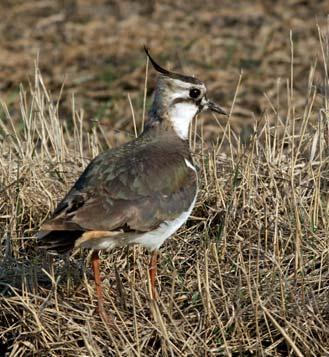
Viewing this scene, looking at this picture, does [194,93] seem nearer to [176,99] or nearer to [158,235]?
[176,99]

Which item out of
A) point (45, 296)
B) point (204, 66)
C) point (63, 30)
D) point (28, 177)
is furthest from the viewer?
point (63, 30)

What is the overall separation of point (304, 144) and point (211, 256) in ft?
5.05

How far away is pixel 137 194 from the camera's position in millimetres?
5793

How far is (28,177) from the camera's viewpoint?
22.7 feet

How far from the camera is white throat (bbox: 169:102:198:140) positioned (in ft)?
21.5

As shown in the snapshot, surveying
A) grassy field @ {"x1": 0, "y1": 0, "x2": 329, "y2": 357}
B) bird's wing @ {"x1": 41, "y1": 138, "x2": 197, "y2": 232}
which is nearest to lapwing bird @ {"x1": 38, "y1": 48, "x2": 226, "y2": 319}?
bird's wing @ {"x1": 41, "y1": 138, "x2": 197, "y2": 232}

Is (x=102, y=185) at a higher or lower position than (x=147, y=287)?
higher

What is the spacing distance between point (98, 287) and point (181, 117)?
132cm

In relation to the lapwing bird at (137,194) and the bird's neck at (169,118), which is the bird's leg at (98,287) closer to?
the lapwing bird at (137,194)

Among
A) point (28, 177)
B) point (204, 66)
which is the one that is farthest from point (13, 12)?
point (28, 177)

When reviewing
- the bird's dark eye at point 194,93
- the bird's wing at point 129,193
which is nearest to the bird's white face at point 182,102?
the bird's dark eye at point 194,93

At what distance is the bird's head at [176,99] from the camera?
6.52m

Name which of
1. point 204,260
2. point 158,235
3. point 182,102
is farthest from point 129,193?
point 182,102

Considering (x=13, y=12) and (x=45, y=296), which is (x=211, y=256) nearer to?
(x=45, y=296)
